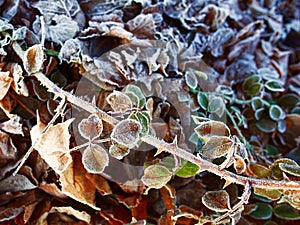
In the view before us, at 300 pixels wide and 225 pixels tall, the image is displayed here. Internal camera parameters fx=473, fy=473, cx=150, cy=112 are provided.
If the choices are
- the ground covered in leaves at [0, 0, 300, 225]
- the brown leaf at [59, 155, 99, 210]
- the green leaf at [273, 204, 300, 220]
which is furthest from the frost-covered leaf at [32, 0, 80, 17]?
the green leaf at [273, 204, 300, 220]

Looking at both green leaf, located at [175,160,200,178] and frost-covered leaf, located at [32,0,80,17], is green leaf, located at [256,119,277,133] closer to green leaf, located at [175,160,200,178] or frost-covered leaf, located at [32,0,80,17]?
green leaf, located at [175,160,200,178]

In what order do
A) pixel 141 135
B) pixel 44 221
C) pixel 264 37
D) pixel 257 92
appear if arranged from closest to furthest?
1. pixel 141 135
2. pixel 44 221
3. pixel 257 92
4. pixel 264 37

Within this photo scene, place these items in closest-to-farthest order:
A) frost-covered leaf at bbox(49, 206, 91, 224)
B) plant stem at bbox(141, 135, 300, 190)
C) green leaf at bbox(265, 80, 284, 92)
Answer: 1. plant stem at bbox(141, 135, 300, 190)
2. frost-covered leaf at bbox(49, 206, 91, 224)
3. green leaf at bbox(265, 80, 284, 92)

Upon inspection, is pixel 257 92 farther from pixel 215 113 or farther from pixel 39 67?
pixel 39 67

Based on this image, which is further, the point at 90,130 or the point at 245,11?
the point at 245,11

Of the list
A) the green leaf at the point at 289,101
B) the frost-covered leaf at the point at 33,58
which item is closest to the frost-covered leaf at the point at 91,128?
the frost-covered leaf at the point at 33,58

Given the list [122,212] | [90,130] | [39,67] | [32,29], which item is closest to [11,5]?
[32,29]
